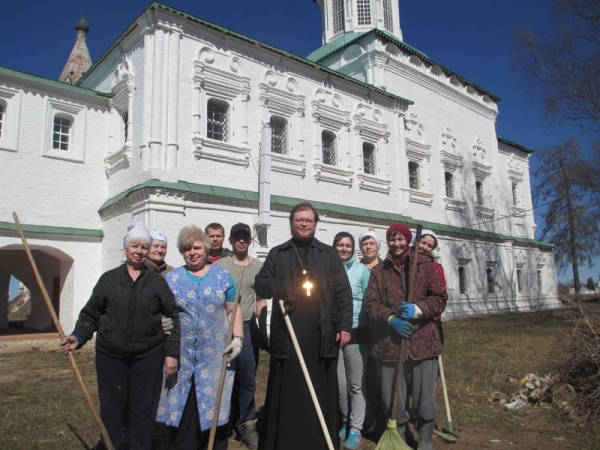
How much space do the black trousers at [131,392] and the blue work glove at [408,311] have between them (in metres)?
1.91

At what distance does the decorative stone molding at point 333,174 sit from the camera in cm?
1455

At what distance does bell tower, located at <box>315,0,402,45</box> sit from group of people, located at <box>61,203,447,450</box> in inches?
776

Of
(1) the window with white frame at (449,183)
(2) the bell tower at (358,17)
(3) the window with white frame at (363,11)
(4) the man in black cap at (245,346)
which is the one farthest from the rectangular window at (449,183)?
(4) the man in black cap at (245,346)

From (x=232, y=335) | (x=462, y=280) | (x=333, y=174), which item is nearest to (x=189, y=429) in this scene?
(x=232, y=335)

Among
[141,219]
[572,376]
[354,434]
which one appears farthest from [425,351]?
[141,219]

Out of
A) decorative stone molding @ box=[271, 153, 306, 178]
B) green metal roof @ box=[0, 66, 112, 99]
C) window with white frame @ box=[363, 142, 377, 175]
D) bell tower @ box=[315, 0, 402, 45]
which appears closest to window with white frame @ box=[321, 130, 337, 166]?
decorative stone molding @ box=[271, 153, 306, 178]

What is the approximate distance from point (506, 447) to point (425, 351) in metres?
1.48

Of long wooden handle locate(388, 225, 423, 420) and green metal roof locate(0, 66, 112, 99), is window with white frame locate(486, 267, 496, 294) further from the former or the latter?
long wooden handle locate(388, 225, 423, 420)

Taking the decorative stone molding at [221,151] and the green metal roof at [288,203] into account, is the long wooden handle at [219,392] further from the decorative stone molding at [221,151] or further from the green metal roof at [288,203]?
the decorative stone molding at [221,151]

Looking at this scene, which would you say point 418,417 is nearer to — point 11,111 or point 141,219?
point 141,219

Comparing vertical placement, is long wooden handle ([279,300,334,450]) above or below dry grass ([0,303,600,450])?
above

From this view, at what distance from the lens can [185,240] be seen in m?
3.59

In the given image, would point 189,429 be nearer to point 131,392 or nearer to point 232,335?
point 131,392

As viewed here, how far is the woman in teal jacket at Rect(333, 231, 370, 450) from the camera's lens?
4.34m
